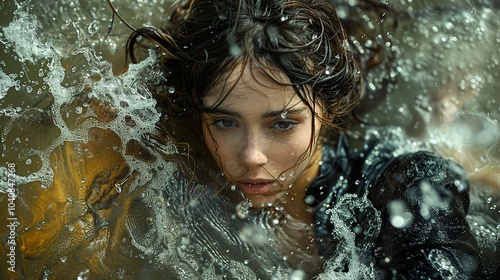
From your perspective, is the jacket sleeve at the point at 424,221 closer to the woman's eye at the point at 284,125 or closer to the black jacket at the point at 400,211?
the black jacket at the point at 400,211

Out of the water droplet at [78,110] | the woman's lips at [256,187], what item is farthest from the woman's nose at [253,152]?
the water droplet at [78,110]

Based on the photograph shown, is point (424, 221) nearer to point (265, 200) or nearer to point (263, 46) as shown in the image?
point (265, 200)

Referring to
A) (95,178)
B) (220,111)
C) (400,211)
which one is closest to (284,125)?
(220,111)

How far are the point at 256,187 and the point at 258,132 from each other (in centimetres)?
18

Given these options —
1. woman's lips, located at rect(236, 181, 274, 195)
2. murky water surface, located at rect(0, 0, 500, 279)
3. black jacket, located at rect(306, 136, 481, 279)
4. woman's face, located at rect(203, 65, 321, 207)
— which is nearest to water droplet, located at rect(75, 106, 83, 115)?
murky water surface, located at rect(0, 0, 500, 279)

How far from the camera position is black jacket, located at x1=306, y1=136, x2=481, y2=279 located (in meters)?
1.71

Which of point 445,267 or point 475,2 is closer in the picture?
point 445,267

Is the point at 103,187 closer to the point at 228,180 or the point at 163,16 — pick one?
the point at 228,180

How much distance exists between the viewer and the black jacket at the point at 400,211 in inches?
67.5

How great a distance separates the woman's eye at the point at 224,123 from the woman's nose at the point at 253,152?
7cm

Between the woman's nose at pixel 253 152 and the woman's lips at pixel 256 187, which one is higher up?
the woman's nose at pixel 253 152

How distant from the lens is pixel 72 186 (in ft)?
6.05

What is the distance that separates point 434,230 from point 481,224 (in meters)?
0.46

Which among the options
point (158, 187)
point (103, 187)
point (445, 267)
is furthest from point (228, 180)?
point (445, 267)
